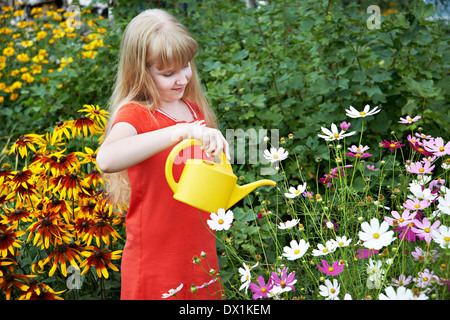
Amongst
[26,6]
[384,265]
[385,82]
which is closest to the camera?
[384,265]

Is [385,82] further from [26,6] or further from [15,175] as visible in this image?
[26,6]

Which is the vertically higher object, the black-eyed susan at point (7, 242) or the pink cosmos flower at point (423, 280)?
the pink cosmos flower at point (423, 280)

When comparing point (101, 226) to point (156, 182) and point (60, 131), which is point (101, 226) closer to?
point (156, 182)

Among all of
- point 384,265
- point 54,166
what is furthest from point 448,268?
point 54,166

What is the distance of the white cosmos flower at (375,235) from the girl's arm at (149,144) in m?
0.37

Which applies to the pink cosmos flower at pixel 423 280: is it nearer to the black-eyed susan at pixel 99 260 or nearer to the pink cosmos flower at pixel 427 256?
the pink cosmos flower at pixel 427 256

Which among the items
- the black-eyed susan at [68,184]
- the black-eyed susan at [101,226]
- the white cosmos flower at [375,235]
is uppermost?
the white cosmos flower at [375,235]

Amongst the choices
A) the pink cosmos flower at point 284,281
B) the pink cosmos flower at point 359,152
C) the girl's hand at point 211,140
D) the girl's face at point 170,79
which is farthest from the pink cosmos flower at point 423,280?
the girl's face at point 170,79

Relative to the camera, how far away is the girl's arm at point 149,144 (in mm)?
1092

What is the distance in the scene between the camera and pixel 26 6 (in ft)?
22.3

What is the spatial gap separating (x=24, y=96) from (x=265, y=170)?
236cm

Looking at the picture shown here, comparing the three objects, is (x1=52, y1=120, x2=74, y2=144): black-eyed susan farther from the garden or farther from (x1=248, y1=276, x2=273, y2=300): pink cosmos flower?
(x1=248, y1=276, x2=273, y2=300): pink cosmos flower

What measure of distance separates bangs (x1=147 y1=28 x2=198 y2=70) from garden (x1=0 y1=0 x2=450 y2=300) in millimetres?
357
